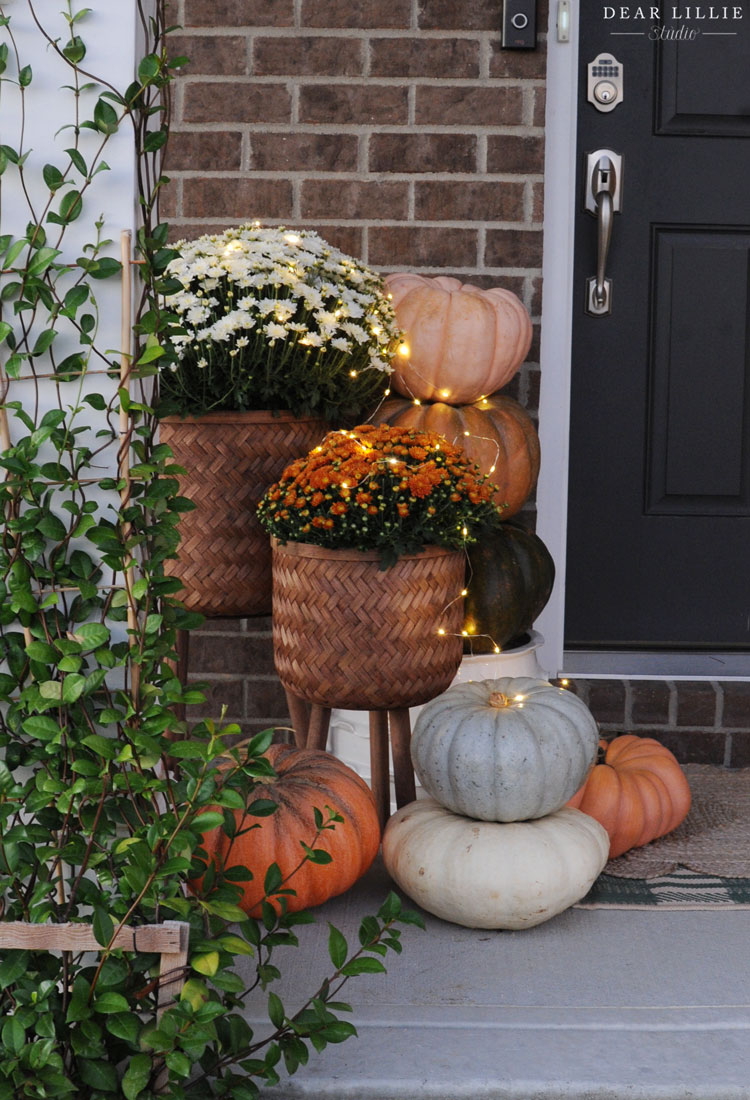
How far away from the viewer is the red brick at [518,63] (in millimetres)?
2508

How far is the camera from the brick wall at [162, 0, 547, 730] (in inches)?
98.9

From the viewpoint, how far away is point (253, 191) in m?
2.57

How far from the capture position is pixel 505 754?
1771 millimetres

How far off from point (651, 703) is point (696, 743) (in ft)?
0.45

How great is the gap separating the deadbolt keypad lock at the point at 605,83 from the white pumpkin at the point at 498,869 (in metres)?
1.64

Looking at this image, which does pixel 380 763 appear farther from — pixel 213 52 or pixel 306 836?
pixel 213 52

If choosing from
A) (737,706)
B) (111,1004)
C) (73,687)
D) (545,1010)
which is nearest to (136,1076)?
(111,1004)

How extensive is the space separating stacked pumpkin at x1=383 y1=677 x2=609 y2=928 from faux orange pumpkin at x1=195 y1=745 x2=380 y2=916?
7 cm

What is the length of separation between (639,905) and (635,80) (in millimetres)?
1776

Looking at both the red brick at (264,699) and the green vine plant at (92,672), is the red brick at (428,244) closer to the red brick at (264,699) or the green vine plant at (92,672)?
the red brick at (264,699)

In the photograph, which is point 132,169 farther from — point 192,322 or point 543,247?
point 543,247

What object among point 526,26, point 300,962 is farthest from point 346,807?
point 526,26

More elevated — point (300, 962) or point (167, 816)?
point (167, 816)

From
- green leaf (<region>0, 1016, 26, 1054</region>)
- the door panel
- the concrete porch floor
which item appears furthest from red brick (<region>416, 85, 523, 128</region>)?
green leaf (<region>0, 1016, 26, 1054</region>)
